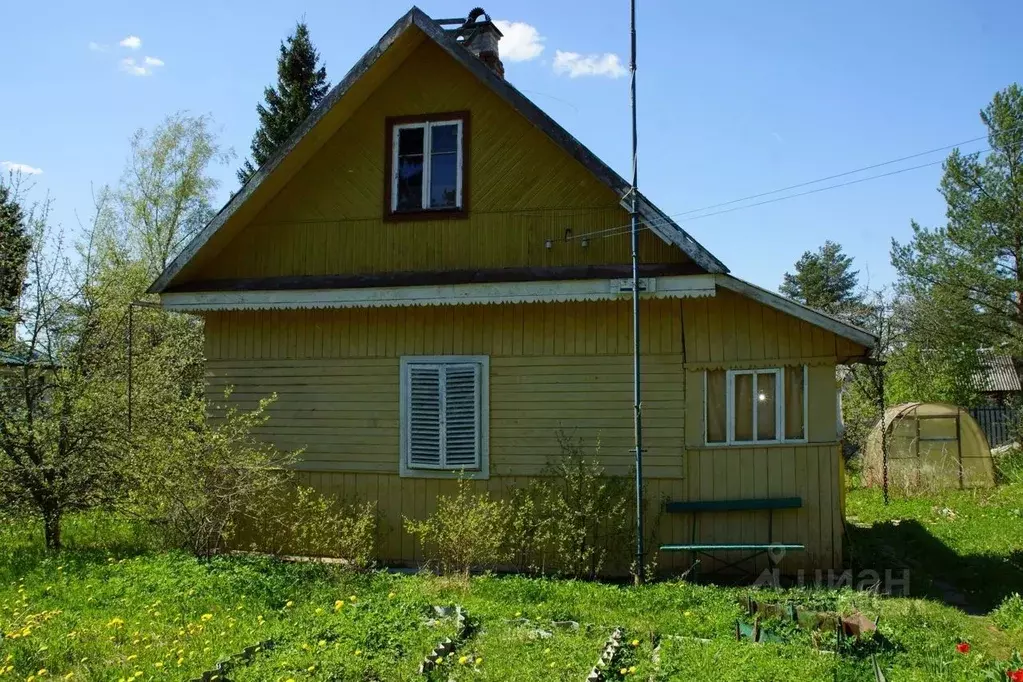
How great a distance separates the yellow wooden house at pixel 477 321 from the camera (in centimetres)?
1033

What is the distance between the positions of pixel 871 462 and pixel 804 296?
45759mm

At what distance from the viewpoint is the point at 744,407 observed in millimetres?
10508

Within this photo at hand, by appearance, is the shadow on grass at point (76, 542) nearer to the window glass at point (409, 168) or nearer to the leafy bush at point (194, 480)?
the leafy bush at point (194, 480)

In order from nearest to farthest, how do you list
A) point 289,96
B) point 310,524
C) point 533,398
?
1. point 533,398
2. point 310,524
3. point 289,96

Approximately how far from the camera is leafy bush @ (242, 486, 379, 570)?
426 inches

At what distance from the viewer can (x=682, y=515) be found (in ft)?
34.4

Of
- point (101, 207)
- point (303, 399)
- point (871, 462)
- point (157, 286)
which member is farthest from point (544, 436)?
point (101, 207)

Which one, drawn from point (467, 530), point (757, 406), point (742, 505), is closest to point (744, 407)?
point (757, 406)

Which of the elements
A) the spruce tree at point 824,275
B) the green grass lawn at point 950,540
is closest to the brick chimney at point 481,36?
the green grass lawn at point 950,540

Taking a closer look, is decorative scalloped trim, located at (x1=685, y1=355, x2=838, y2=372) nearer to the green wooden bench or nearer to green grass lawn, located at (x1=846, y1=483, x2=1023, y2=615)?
the green wooden bench

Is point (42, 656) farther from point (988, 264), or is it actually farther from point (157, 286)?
point (988, 264)

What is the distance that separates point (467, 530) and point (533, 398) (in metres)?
2.02

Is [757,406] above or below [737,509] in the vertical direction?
above

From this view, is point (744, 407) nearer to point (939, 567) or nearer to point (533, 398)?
point (533, 398)
